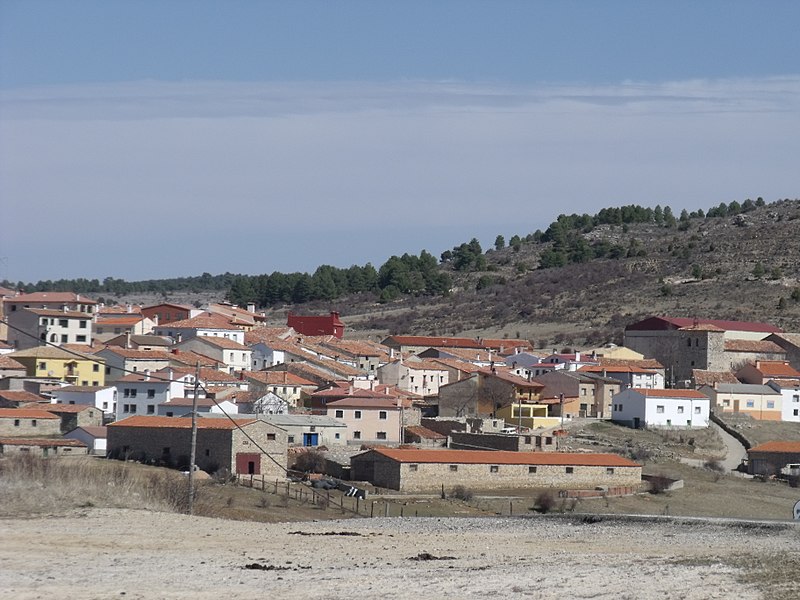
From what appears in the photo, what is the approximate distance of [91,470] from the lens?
46.3 metres

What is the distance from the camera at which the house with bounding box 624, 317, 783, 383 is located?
9300cm

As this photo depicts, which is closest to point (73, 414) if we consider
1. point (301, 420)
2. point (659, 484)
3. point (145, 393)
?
point (145, 393)

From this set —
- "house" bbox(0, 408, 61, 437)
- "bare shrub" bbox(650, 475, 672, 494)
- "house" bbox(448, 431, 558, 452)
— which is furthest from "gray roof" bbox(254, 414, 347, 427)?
"bare shrub" bbox(650, 475, 672, 494)

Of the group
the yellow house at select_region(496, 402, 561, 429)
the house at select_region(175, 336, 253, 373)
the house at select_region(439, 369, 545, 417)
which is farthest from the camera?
the house at select_region(175, 336, 253, 373)

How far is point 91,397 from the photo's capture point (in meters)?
69.7

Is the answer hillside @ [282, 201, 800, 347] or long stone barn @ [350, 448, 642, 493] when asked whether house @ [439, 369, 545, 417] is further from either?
hillside @ [282, 201, 800, 347]

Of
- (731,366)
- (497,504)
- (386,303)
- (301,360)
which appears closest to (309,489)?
(497,504)

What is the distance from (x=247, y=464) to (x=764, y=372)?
41353mm

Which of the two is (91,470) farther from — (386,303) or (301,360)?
(386,303)

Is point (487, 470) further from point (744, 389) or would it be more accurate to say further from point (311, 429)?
point (744, 389)

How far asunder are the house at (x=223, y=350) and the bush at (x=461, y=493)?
33.6m

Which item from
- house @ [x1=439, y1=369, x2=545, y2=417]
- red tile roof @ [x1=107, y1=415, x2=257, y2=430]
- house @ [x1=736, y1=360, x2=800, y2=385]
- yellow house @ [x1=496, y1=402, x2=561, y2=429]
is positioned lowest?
red tile roof @ [x1=107, y1=415, x2=257, y2=430]

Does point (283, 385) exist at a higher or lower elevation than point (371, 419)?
higher

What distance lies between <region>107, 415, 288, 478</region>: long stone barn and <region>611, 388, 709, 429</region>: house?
82.0ft
